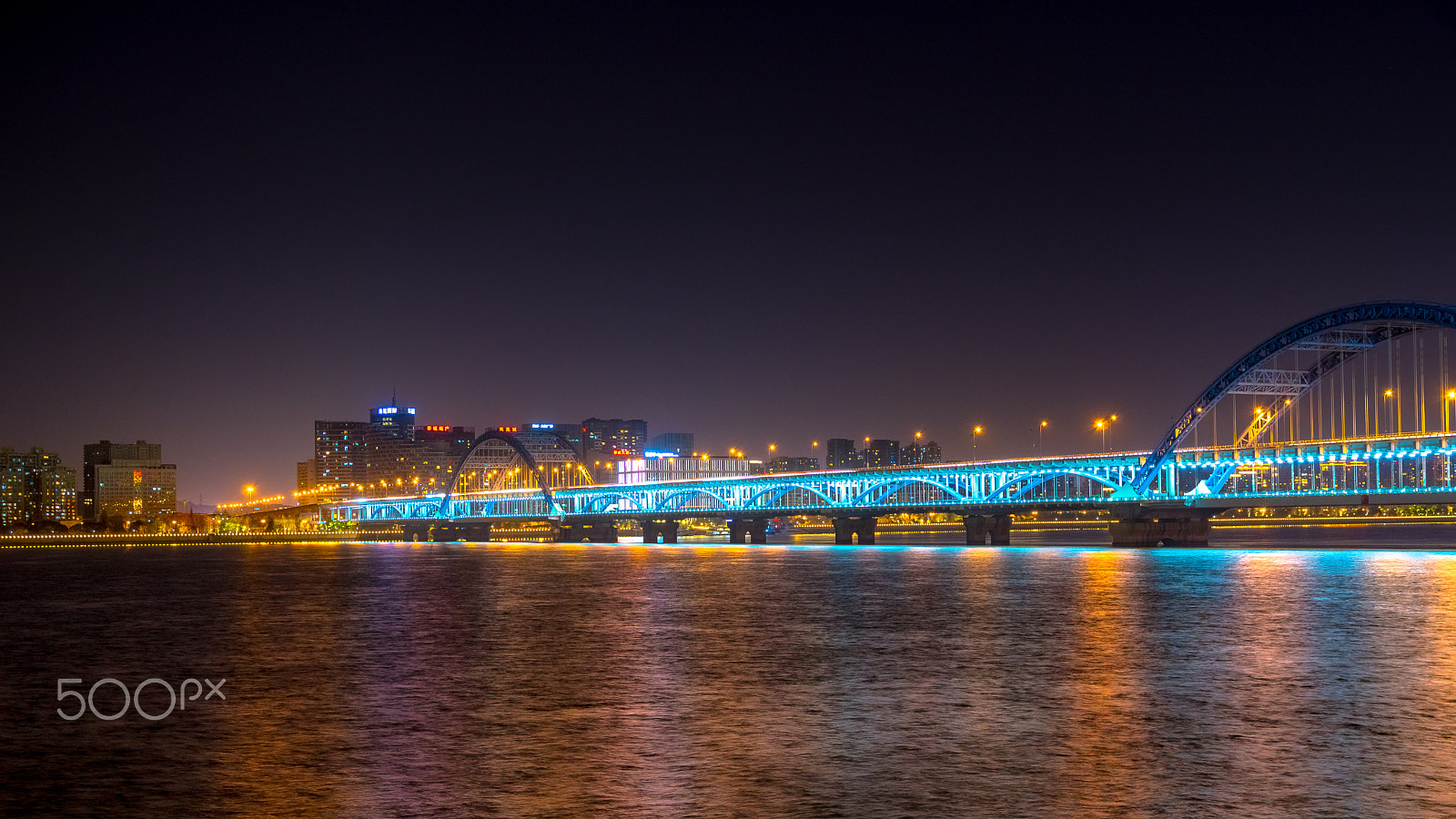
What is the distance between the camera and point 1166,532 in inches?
4732

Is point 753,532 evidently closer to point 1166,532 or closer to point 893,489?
point 893,489

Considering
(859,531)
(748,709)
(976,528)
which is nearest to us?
(748,709)

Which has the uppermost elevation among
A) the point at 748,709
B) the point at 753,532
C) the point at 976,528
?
the point at 748,709

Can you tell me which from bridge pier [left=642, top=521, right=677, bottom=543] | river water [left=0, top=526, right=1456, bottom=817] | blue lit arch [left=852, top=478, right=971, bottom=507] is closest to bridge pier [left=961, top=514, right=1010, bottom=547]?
blue lit arch [left=852, top=478, right=971, bottom=507]

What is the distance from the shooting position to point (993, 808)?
13.6 m

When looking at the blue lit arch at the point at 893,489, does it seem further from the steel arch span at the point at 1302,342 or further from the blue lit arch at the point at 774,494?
the steel arch span at the point at 1302,342

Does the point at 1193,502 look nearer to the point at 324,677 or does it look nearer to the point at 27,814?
the point at 324,677

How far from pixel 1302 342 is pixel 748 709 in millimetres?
100773

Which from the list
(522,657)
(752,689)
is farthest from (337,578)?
(752,689)

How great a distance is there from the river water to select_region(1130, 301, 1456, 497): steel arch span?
59.1 m

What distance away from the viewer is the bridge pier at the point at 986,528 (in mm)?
141750

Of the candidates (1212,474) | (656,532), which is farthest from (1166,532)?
(656,532)

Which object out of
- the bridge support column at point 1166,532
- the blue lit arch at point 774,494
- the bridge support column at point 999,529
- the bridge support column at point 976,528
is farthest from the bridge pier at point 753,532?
the bridge support column at point 1166,532

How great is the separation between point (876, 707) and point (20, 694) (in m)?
15.4
